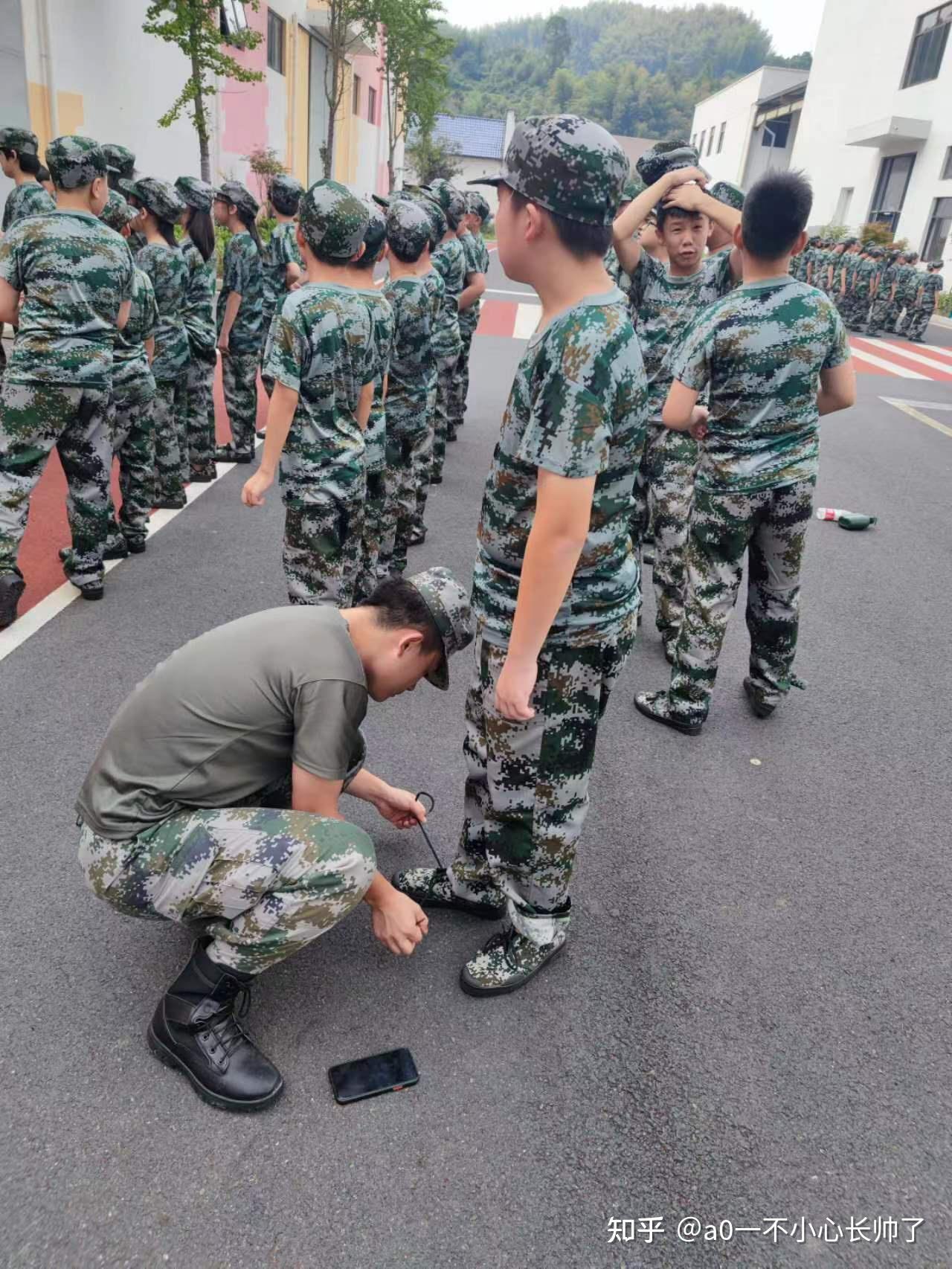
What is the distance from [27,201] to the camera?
5.22 meters

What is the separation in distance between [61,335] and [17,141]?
2.23 metres

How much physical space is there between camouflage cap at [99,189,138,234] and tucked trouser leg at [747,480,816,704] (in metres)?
→ 3.97

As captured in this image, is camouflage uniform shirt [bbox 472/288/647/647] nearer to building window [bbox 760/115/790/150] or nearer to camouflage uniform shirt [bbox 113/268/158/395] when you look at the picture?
camouflage uniform shirt [bbox 113/268/158/395]

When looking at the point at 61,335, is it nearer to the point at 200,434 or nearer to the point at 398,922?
the point at 200,434

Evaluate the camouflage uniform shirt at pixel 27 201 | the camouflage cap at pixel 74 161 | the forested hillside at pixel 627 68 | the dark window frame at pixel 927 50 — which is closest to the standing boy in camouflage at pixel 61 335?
the camouflage cap at pixel 74 161

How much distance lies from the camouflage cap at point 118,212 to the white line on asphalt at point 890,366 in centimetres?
1324

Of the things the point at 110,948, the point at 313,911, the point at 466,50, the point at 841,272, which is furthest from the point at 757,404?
the point at 466,50

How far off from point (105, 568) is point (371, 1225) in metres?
3.89

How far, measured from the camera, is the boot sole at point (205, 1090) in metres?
2.01

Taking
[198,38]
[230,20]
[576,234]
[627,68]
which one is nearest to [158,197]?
[576,234]

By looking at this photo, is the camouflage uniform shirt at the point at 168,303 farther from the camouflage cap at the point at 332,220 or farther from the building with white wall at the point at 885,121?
the building with white wall at the point at 885,121

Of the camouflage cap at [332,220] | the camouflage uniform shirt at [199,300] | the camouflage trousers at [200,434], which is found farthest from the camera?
the camouflage trousers at [200,434]

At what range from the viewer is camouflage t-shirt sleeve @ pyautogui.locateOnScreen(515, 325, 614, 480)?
1751 mm

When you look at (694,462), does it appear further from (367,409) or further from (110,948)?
(110,948)
